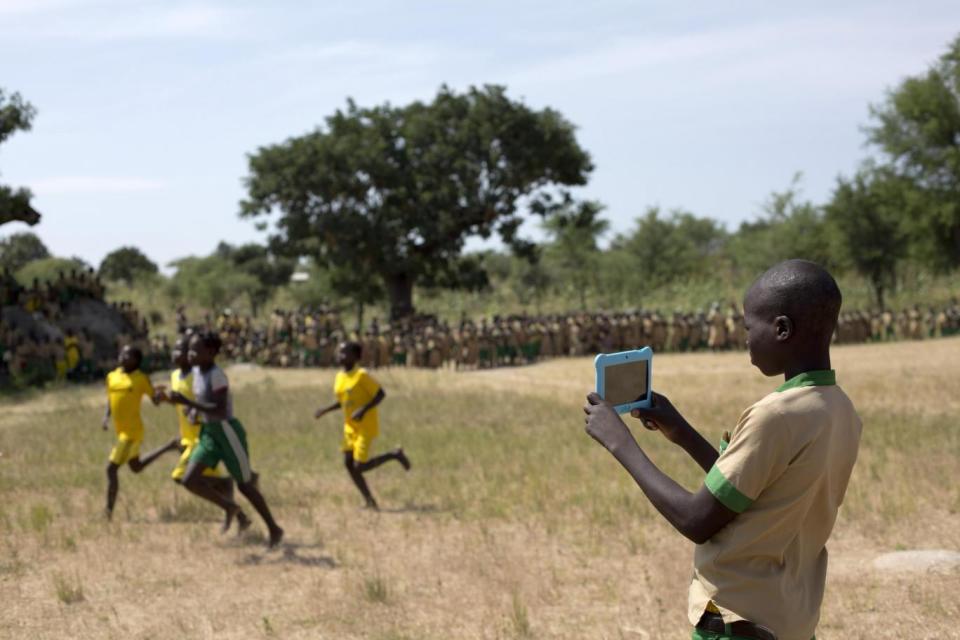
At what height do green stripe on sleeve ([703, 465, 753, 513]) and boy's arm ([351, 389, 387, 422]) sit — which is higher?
green stripe on sleeve ([703, 465, 753, 513])

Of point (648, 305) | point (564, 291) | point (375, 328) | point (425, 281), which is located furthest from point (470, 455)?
point (564, 291)

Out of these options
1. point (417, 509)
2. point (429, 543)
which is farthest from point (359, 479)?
point (429, 543)

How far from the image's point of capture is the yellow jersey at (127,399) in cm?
916

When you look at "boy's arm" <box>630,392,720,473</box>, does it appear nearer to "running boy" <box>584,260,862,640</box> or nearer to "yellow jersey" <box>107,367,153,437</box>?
"running boy" <box>584,260,862,640</box>

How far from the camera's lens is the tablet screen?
2.86 metres

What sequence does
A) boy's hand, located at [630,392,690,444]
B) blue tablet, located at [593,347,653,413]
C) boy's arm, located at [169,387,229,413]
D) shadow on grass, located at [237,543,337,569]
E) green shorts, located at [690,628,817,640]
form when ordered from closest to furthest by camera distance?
green shorts, located at [690,628,817,640] → blue tablet, located at [593,347,653,413] → boy's hand, located at [630,392,690,444] → shadow on grass, located at [237,543,337,569] → boy's arm, located at [169,387,229,413]

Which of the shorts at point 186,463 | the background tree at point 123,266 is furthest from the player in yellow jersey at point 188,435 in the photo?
the background tree at point 123,266

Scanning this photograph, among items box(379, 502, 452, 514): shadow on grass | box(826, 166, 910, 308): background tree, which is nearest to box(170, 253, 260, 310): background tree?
box(826, 166, 910, 308): background tree

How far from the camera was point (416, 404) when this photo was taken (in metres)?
18.2

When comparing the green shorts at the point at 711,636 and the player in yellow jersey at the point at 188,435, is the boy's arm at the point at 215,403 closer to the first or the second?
the player in yellow jersey at the point at 188,435

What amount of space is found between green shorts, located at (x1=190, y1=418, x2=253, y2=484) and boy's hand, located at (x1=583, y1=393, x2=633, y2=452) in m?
5.41

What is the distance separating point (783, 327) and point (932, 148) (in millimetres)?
38955

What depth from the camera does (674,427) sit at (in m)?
3.09

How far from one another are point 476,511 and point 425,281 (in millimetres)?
29759
